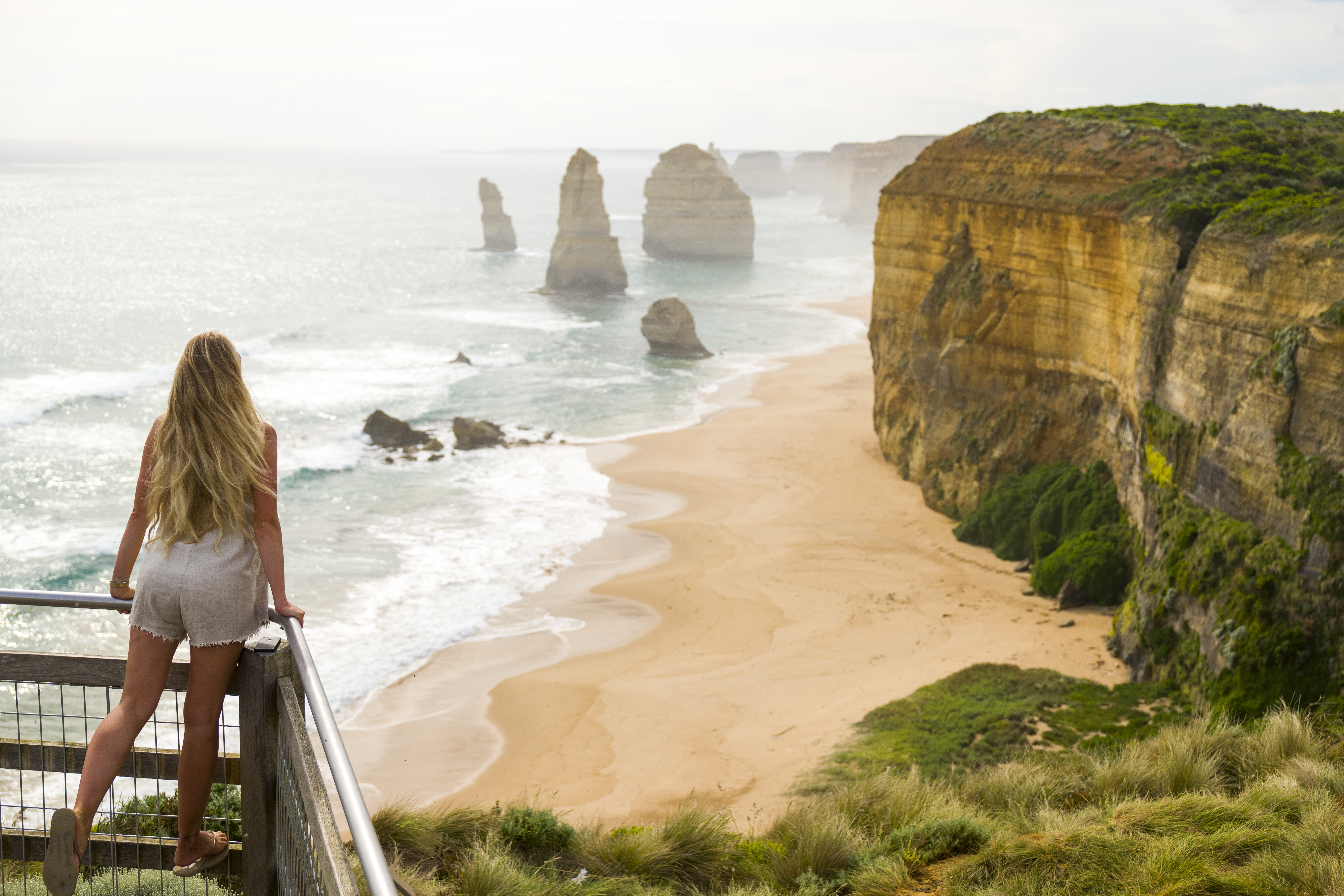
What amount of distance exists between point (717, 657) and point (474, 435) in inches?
718

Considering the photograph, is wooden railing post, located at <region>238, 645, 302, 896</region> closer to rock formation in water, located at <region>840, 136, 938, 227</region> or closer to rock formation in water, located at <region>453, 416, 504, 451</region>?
rock formation in water, located at <region>453, 416, 504, 451</region>

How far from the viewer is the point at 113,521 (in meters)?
25.5

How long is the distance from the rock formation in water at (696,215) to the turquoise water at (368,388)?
6.37 ft

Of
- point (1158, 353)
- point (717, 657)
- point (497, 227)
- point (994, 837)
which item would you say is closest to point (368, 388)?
point (717, 657)

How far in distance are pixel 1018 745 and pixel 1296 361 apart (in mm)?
5978

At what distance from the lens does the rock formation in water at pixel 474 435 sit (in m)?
32.8

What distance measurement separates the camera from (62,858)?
370 centimetres

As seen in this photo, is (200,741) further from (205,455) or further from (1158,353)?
(1158,353)

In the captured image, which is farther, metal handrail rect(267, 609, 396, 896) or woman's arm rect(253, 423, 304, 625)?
woman's arm rect(253, 423, 304, 625)

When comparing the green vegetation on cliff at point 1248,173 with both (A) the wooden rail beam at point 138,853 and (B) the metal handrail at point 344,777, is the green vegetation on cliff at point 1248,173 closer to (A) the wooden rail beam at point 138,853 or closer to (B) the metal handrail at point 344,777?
(B) the metal handrail at point 344,777

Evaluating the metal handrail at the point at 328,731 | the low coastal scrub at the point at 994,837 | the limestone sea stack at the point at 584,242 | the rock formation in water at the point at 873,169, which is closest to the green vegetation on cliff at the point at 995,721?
the low coastal scrub at the point at 994,837

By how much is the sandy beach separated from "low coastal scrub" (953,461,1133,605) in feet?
1.69

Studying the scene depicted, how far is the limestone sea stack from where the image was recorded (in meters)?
64.9

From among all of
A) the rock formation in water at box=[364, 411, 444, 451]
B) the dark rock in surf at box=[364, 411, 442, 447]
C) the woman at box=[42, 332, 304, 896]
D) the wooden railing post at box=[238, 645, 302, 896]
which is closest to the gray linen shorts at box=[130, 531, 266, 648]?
the woman at box=[42, 332, 304, 896]
